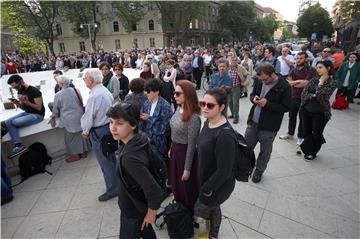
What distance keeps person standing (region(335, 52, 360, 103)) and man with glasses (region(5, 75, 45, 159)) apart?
8.39 metres

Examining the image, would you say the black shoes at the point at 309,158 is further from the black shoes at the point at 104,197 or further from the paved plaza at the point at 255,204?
the black shoes at the point at 104,197

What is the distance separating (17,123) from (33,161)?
81 cm

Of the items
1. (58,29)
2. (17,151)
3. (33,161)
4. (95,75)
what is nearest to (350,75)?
(95,75)

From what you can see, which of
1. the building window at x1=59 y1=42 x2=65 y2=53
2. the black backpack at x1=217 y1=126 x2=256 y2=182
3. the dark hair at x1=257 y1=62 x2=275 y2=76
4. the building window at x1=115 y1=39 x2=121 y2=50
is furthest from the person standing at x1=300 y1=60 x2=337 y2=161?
the building window at x1=59 y1=42 x2=65 y2=53

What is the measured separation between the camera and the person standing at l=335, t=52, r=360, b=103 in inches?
308

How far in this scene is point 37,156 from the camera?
4.96 meters

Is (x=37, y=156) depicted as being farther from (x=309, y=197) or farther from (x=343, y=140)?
(x=343, y=140)

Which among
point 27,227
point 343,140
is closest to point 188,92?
point 27,227

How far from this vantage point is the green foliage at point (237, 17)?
60.5 meters

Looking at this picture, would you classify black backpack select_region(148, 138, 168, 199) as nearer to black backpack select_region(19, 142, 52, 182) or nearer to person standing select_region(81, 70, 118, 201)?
person standing select_region(81, 70, 118, 201)

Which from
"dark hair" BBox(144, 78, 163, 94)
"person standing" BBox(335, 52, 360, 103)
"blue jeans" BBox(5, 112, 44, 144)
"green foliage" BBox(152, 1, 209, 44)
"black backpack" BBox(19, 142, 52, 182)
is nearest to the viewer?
"dark hair" BBox(144, 78, 163, 94)

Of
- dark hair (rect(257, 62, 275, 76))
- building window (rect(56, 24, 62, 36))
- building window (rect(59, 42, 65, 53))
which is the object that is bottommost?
dark hair (rect(257, 62, 275, 76))

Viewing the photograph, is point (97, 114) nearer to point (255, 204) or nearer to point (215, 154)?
point (215, 154)

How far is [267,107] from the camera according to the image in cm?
365
